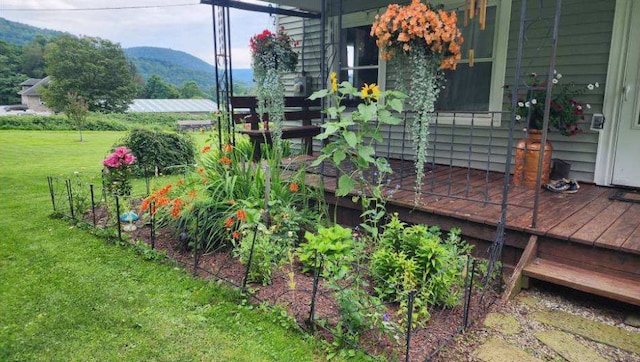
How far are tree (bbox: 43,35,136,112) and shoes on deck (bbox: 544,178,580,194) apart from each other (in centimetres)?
4398

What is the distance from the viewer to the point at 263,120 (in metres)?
5.11

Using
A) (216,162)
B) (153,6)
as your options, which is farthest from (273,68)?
(153,6)

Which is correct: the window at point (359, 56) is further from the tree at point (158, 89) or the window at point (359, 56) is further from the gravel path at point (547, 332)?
the tree at point (158, 89)

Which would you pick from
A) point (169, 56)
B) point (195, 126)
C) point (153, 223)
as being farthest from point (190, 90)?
point (153, 223)

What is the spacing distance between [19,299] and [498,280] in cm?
316

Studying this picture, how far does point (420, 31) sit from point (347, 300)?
2010 mm

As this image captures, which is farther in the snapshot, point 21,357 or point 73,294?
point 73,294

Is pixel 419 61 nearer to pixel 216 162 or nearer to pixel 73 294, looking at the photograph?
pixel 216 162

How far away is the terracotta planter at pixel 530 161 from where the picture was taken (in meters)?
3.90

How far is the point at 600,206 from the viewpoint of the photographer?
10.8 feet

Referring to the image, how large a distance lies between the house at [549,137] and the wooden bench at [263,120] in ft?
2.84

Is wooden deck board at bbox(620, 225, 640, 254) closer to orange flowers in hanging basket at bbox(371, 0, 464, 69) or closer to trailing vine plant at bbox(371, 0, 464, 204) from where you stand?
trailing vine plant at bbox(371, 0, 464, 204)

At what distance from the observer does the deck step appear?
7.39ft

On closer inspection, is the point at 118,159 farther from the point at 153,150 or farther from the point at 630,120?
the point at 630,120
